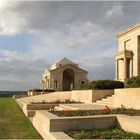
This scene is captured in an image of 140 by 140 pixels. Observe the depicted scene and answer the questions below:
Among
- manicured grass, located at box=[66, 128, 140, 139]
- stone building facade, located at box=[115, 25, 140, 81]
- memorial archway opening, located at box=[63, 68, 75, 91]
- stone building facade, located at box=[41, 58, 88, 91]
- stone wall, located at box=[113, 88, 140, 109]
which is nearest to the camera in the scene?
manicured grass, located at box=[66, 128, 140, 139]

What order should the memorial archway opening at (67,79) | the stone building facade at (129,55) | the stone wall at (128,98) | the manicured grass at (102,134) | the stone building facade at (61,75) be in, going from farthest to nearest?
the memorial archway opening at (67,79)
the stone building facade at (61,75)
the stone building facade at (129,55)
the stone wall at (128,98)
the manicured grass at (102,134)

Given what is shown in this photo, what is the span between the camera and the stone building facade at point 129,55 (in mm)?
34812

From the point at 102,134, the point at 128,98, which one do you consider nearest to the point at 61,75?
the point at 128,98

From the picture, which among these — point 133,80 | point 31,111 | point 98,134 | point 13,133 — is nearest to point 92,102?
point 133,80

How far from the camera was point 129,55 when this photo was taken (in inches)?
1411

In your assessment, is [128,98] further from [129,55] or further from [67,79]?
[67,79]

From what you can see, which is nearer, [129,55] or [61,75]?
[129,55]

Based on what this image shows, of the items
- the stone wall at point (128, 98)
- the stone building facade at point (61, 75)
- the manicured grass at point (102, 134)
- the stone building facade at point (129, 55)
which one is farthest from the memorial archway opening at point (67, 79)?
the manicured grass at point (102, 134)

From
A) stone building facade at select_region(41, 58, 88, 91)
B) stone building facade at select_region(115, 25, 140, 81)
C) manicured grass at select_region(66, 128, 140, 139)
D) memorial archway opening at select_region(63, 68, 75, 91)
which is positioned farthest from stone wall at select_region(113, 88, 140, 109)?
memorial archway opening at select_region(63, 68, 75, 91)

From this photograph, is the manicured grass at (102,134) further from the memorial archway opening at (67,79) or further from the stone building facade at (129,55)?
the memorial archway opening at (67,79)

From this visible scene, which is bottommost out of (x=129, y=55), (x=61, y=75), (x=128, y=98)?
(x=128, y=98)

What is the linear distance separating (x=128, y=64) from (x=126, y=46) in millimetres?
2373

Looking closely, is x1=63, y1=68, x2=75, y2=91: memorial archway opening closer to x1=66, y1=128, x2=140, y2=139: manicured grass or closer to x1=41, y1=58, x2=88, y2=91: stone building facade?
x1=41, y1=58, x2=88, y2=91: stone building facade

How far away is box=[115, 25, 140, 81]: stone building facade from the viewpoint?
34812 millimetres
